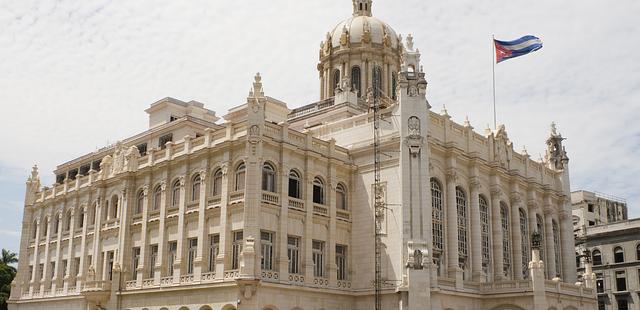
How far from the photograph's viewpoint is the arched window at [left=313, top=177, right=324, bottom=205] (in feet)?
150

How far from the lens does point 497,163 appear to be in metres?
53.1

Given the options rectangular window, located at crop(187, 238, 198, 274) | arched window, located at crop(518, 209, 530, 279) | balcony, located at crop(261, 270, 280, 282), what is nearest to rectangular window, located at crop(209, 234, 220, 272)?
rectangular window, located at crop(187, 238, 198, 274)

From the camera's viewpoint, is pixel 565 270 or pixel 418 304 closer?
pixel 418 304

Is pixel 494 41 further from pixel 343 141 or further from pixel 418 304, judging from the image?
pixel 418 304

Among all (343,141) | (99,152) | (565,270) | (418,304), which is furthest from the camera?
(99,152)

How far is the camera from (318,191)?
1805 inches

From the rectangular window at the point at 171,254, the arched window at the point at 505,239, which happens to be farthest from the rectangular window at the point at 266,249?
the arched window at the point at 505,239

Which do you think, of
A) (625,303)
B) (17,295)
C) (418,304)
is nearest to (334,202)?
(418,304)

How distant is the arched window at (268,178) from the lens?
42.8 meters

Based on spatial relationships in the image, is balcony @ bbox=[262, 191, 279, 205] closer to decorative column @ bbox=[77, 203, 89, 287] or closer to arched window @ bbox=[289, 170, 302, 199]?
arched window @ bbox=[289, 170, 302, 199]

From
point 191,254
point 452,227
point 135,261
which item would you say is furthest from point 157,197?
point 452,227

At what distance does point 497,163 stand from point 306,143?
53.5 feet

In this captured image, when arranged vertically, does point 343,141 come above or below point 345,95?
below

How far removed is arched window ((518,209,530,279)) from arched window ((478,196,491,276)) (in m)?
4.67
